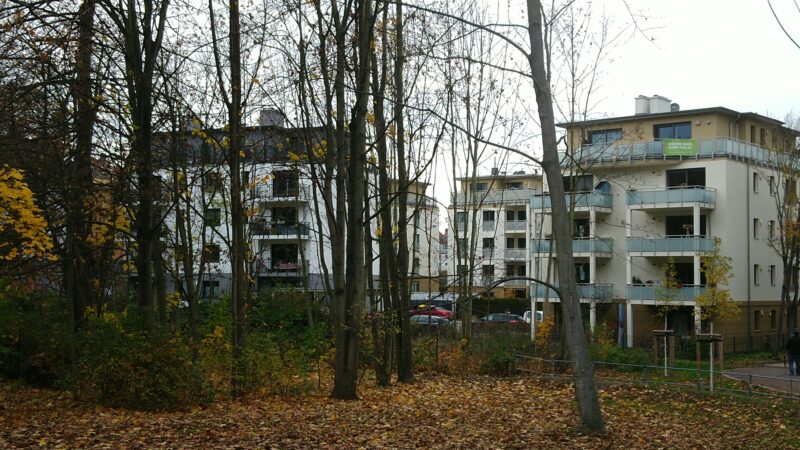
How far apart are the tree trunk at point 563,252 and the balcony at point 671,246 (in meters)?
34.2

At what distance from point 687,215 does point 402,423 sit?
37163 millimetres

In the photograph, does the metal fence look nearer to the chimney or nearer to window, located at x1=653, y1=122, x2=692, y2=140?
the chimney

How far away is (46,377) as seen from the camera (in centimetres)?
1816

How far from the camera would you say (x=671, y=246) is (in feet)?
149

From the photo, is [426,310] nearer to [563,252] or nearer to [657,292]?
[563,252]

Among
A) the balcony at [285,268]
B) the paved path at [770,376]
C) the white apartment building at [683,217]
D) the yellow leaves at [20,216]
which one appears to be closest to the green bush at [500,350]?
the paved path at [770,376]

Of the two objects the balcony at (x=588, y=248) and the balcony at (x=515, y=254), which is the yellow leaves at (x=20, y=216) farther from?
the balcony at (x=515, y=254)

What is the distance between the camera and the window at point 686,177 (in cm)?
4613

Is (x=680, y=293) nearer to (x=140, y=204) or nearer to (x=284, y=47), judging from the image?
(x=284, y=47)

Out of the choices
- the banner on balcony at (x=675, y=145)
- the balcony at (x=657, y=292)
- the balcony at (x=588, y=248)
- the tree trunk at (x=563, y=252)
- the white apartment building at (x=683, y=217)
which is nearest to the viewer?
the tree trunk at (x=563, y=252)

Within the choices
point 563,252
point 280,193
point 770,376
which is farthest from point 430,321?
point 563,252

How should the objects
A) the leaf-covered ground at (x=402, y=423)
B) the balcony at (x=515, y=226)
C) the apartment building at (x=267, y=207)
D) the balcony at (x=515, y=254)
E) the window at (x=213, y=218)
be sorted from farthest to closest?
1. the balcony at (x=515, y=226)
2. the balcony at (x=515, y=254)
3. the window at (x=213, y=218)
4. the apartment building at (x=267, y=207)
5. the leaf-covered ground at (x=402, y=423)

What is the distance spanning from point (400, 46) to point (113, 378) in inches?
391

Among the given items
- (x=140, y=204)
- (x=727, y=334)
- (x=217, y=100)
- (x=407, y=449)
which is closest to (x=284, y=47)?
(x=217, y=100)
